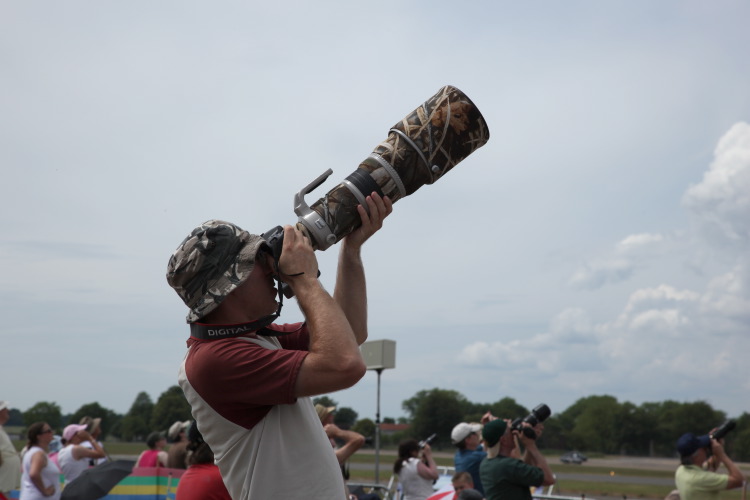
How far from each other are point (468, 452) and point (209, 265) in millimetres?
7220

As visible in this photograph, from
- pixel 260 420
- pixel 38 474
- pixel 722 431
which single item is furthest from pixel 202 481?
pixel 722 431

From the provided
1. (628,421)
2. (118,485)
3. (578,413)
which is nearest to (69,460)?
(118,485)

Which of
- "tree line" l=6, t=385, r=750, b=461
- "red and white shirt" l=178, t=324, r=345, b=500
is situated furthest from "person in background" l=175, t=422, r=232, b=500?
"tree line" l=6, t=385, r=750, b=461

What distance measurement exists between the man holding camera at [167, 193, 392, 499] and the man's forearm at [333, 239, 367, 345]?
1.30 ft

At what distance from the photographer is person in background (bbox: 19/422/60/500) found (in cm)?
834

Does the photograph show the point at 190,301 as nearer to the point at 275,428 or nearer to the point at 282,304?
the point at 282,304

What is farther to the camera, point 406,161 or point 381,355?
point 381,355

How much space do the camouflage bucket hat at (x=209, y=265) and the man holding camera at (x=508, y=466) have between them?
4.72 metres

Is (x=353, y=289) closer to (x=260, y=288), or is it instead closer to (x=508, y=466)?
(x=260, y=288)

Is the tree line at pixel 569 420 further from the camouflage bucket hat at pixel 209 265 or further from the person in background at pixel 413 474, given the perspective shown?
the camouflage bucket hat at pixel 209 265

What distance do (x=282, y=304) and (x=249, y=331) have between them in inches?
4.6

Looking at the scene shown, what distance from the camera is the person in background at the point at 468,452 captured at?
8.52 meters

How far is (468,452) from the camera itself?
8836 mm

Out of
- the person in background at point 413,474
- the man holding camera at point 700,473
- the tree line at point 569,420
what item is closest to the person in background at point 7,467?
the person in background at point 413,474
